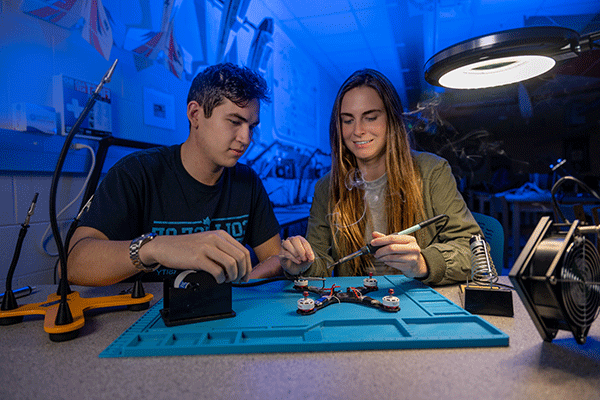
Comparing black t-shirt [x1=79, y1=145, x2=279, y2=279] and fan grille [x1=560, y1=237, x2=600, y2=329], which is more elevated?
black t-shirt [x1=79, y1=145, x2=279, y2=279]

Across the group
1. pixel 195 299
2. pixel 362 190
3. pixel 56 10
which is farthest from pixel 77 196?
pixel 362 190

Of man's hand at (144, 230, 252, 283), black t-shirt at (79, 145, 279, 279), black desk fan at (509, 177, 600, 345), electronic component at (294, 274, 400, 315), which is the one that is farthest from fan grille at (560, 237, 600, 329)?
black t-shirt at (79, 145, 279, 279)

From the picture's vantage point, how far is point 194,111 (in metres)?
1.35

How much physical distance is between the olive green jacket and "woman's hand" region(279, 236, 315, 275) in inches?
3.8

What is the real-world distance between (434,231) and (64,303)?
120 cm

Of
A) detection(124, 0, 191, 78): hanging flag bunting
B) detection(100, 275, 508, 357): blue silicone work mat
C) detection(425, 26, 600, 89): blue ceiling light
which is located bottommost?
detection(100, 275, 508, 357): blue silicone work mat

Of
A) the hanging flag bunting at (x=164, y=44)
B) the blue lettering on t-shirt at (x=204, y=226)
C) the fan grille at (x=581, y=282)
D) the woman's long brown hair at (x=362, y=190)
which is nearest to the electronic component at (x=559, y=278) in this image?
the fan grille at (x=581, y=282)

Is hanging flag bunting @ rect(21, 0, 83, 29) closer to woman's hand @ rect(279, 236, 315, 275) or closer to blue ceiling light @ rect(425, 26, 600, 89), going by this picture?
woman's hand @ rect(279, 236, 315, 275)

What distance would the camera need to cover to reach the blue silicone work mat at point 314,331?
578 mm

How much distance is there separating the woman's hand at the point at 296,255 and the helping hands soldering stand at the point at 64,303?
15.9 inches

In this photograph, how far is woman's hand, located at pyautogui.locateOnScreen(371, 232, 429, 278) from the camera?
0.93 metres

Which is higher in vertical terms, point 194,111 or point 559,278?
point 194,111

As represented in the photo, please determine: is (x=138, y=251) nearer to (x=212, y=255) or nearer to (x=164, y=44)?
(x=212, y=255)

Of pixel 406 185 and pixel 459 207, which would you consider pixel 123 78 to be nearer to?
pixel 406 185
